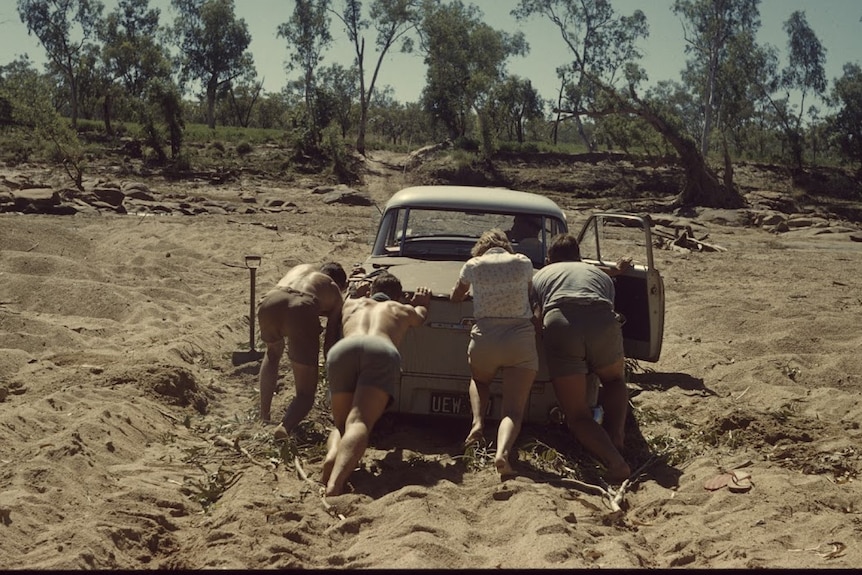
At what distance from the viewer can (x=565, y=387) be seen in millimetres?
6008

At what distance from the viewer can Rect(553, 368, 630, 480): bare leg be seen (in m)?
5.83

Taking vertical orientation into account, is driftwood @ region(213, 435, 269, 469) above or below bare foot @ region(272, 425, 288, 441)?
below

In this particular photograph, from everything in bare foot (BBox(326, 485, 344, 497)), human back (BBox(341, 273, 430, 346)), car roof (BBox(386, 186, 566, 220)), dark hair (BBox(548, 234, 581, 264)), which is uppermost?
car roof (BBox(386, 186, 566, 220))

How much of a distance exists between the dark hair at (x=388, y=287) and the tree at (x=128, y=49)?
41.5 m

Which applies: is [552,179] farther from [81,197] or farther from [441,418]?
[441,418]

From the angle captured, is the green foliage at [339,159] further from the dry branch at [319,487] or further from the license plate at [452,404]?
the dry branch at [319,487]

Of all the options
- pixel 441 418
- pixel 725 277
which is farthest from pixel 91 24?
pixel 441 418

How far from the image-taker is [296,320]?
251 inches

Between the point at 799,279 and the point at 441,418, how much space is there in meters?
10.1

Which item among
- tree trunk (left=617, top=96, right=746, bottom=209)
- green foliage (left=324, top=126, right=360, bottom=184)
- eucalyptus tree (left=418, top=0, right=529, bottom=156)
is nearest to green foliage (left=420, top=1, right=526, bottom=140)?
eucalyptus tree (left=418, top=0, right=529, bottom=156)

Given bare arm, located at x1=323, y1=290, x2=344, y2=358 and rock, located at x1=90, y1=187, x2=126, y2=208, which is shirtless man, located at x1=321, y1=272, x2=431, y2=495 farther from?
rock, located at x1=90, y1=187, x2=126, y2=208

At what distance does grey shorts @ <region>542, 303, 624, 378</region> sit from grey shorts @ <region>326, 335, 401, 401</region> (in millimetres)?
1046

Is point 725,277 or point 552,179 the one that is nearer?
point 725,277

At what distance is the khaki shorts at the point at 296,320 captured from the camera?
21.0 ft
